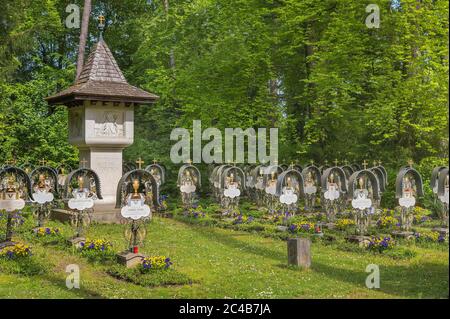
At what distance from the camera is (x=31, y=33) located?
26.9 m

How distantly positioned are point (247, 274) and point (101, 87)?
10217mm

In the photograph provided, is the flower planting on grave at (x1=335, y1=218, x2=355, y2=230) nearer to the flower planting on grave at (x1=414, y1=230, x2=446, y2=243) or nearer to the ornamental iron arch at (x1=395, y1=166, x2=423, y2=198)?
the ornamental iron arch at (x1=395, y1=166, x2=423, y2=198)

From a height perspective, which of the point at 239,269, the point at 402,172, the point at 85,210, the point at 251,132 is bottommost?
the point at 239,269

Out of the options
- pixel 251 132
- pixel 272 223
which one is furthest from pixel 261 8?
pixel 272 223

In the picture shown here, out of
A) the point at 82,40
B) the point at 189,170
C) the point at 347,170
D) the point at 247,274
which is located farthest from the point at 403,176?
the point at 82,40

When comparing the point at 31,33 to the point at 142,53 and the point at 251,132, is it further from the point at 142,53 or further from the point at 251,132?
the point at 251,132

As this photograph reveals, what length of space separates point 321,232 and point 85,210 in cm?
680

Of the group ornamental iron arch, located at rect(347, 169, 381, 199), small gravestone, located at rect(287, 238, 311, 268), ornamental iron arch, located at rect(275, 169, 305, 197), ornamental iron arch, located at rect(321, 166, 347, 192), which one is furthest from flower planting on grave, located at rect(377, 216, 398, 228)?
small gravestone, located at rect(287, 238, 311, 268)

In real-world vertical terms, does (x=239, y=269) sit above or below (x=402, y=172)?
below

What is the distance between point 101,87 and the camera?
17.8 metres

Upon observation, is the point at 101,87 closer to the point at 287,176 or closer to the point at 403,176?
the point at 287,176

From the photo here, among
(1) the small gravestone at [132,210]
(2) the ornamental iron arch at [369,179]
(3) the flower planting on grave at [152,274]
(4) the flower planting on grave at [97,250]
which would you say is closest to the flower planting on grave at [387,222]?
(2) the ornamental iron arch at [369,179]

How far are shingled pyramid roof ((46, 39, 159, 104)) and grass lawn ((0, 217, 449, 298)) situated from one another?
5.46m

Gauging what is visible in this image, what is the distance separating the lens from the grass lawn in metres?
8.96
